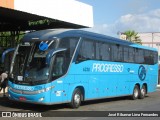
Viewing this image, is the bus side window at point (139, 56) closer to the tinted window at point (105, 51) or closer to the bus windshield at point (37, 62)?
the tinted window at point (105, 51)

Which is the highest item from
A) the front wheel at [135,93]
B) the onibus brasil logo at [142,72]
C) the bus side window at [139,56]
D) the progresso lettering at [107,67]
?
the bus side window at [139,56]

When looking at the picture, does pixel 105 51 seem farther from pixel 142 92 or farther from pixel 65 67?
pixel 142 92

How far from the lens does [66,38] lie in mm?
16141

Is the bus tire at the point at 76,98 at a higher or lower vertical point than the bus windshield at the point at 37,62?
lower

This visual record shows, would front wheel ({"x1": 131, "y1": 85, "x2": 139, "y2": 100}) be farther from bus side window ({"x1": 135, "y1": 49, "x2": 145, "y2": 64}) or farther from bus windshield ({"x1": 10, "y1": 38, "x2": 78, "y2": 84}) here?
bus windshield ({"x1": 10, "y1": 38, "x2": 78, "y2": 84})

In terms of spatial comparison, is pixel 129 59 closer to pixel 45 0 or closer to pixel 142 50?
pixel 142 50

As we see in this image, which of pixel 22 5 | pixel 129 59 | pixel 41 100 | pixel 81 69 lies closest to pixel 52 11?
pixel 22 5

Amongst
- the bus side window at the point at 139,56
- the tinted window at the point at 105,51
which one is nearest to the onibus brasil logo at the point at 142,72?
the bus side window at the point at 139,56

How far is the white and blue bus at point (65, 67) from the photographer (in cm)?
1512

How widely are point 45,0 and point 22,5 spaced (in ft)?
7.38

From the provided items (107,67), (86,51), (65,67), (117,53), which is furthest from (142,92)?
(65,67)

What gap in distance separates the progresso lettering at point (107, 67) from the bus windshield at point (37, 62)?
2491 mm

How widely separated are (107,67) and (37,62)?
536 cm

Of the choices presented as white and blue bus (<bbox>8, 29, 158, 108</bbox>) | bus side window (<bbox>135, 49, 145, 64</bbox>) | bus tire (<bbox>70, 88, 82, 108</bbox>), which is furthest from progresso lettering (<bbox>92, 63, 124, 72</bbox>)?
bus side window (<bbox>135, 49, 145, 64</bbox>)
